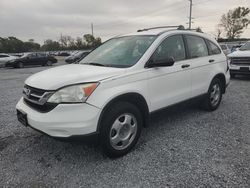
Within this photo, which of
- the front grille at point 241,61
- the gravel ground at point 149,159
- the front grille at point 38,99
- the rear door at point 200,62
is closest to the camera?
the gravel ground at point 149,159

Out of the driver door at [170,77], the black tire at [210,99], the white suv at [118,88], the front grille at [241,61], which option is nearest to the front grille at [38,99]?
the white suv at [118,88]

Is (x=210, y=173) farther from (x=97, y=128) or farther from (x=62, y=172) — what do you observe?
(x=62, y=172)

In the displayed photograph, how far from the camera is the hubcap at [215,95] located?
16.6 feet

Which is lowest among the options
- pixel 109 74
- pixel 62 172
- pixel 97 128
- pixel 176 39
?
pixel 62 172

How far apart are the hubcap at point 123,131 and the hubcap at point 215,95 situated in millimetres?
2568

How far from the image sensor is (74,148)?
3.49 m

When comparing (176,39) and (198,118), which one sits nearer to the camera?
(176,39)

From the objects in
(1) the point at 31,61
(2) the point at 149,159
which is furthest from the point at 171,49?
(1) the point at 31,61

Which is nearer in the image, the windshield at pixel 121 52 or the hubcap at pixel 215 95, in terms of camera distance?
the windshield at pixel 121 52

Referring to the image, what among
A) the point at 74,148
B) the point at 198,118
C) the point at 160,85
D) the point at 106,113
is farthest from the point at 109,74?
the point at 198,118

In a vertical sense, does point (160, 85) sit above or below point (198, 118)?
above

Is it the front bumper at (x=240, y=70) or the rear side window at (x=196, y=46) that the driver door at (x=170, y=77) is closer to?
the rear side window at (x=196, y=46)

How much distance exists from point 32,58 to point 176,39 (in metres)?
21.1

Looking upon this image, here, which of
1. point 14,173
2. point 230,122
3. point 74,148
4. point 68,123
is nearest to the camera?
point 68,123
